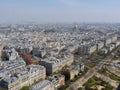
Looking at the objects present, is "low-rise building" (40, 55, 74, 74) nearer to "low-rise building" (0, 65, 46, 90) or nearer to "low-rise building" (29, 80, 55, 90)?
"low-rise building" (0, 65, 46, 90)

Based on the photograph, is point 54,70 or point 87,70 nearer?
point 54,70

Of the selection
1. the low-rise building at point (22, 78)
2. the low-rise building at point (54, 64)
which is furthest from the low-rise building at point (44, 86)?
the low-rise building at point (54, 64)

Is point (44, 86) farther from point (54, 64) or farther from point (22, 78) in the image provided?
point (54, 64)

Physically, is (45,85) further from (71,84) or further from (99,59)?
(99,59)

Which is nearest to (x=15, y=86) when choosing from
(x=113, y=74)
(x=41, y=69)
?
(x=41, y=69)

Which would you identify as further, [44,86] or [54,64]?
[54,64]

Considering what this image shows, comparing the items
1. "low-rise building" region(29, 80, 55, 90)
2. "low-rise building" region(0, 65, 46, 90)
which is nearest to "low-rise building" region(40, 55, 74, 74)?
"low-rise building" region(0, 65, 46, 90)

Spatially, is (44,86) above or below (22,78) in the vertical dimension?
below

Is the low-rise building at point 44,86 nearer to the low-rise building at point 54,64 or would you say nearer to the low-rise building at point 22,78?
the low-rise building at point 22,78

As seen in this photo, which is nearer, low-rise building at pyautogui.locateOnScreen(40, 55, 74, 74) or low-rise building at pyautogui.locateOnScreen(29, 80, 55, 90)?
low-rise building at pyautogui.locateOnScreen(29, 80, 55, 90)

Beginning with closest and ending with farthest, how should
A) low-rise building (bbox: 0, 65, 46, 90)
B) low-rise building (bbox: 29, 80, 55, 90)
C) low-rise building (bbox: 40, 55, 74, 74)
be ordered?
1. low-rise building (bbox: 29, 80, 55, 90)
2. low-rise building (bbox: 0, 65, 46, 90)
3. low-rise building (bbox: 40, 55, 74, 74)

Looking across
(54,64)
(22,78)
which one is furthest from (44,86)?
(54,64)
